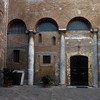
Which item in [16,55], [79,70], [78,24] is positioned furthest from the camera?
[16,55]

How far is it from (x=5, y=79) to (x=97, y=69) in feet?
21.6

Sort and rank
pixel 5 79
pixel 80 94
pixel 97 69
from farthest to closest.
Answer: pixel 97 69 → pixel 5 79 → pixel 80 94

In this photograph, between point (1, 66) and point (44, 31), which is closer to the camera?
point (1, 66)

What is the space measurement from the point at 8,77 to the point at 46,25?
516 centimetres

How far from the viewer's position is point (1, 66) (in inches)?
832

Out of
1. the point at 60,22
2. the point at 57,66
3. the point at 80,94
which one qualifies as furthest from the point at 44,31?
the point at 80,94

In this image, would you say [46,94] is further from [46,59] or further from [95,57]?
[95,57]

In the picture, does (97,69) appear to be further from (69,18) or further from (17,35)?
(17,35)

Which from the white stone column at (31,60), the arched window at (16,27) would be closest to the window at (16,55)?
the white stone column at (31,60)

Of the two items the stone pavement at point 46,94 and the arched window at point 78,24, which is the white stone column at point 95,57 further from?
the stone pavement at point 46,94

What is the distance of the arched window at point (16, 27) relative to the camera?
22.7 meters

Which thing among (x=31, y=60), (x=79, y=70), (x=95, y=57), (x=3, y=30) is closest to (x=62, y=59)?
(x=79, y=70)

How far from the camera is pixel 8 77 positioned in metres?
20.2

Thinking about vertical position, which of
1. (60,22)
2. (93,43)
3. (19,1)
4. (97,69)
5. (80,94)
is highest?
(19,1)
